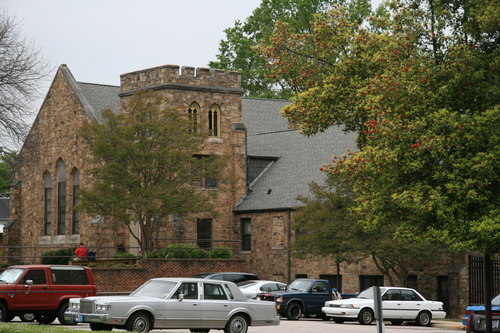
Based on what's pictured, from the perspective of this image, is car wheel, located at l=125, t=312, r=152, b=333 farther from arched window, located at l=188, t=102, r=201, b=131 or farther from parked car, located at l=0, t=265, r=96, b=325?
arched window, located at l=188, t=102, r=201, b=131

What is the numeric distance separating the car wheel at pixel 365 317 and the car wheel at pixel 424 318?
2.12m

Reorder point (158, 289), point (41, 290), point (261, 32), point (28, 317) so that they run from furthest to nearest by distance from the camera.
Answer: point (261, 32) → point (28, 317) → point (41, 290) → point (158, 289)

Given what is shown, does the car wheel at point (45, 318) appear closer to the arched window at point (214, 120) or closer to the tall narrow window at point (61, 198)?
the arched window at point (214, 120)

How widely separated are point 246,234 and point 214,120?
6.48 metres

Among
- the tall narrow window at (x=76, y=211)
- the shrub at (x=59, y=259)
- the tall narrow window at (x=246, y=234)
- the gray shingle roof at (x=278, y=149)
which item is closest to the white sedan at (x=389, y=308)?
the gray shingle roof at (x=278, y=149)

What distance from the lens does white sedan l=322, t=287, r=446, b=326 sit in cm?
2945

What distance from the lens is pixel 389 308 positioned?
3033 centimetres

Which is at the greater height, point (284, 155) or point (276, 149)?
point (276, 149)

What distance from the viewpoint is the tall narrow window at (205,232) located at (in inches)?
1826

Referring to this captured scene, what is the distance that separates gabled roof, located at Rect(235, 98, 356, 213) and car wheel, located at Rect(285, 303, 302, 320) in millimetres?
12054

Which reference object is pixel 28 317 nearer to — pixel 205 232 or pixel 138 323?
pixel 138 323

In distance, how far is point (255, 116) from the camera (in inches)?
2179

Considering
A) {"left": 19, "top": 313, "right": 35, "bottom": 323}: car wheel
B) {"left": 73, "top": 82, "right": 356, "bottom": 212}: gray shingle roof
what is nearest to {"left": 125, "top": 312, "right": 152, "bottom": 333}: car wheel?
{"left": 19, "top": 313, "right": 35, "bottom": 323}: car wheel

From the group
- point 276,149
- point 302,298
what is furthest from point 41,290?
point 276,149
